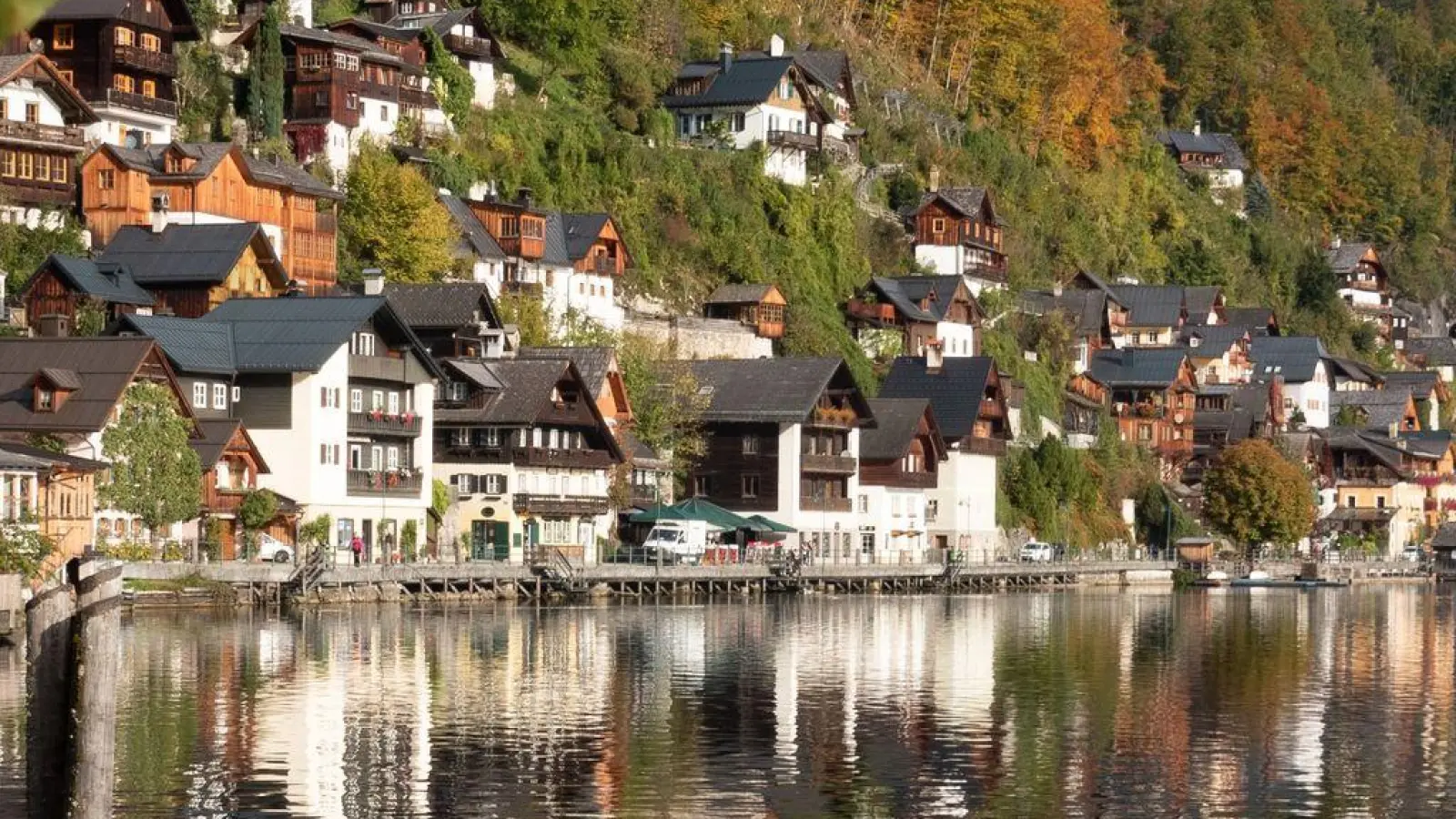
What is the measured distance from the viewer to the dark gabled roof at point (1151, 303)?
16062 cm

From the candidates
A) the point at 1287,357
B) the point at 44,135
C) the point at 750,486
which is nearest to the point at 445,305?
the point at 44,135

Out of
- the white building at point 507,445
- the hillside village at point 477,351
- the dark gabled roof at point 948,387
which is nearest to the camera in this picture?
the hillside village at point 477,351

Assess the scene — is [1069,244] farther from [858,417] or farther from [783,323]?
[858,417]

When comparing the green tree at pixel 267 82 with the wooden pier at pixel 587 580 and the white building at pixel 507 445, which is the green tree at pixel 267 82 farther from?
the wooden pier at pixel 587 580

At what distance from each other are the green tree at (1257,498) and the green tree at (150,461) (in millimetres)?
76108

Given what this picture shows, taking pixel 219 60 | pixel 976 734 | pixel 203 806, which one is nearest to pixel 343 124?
pixel 219 60

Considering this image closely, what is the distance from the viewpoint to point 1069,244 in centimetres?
16012

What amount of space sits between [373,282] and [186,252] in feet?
22.1

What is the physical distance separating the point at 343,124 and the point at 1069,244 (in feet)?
220

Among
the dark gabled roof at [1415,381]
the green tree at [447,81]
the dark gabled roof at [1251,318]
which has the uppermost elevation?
the green tree at [447,81]

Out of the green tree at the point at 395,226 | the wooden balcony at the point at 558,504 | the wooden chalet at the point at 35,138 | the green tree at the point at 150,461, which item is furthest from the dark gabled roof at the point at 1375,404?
the green tree at the point at 150,461

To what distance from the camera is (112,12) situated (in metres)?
96.1

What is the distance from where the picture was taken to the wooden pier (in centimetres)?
7200

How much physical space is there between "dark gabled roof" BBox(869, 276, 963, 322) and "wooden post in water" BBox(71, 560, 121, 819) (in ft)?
369
